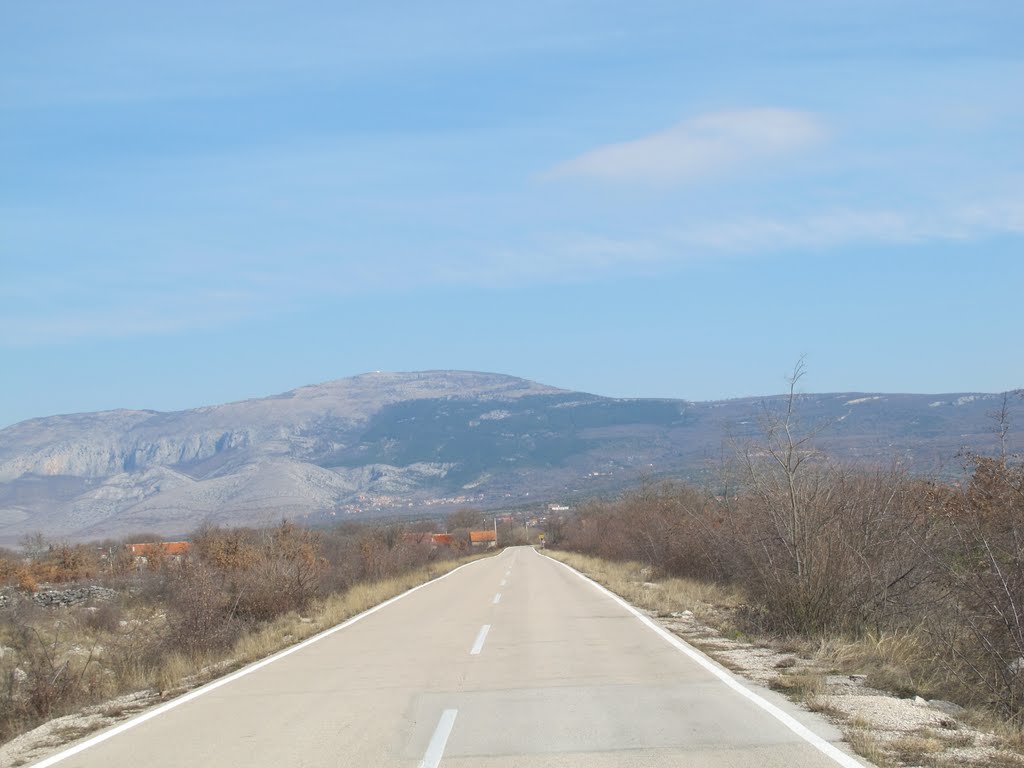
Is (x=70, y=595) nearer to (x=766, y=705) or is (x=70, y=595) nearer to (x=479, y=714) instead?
(x=479, y=714)

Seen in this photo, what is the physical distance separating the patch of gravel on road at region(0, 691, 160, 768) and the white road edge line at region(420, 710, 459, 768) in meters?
3.38

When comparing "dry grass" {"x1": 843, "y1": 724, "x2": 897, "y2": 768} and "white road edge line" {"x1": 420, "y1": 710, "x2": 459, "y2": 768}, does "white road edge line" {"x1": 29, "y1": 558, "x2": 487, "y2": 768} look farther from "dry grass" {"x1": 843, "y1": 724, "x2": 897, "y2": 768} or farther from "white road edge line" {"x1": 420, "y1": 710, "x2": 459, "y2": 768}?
"dry grass" {"x1": 843, "y1": 724, "x2": 897, "y2": 768}

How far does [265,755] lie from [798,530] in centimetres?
867

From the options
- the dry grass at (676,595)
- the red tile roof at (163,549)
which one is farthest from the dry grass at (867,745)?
the red tile roof at (163,549)

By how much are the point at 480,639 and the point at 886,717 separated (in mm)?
8280

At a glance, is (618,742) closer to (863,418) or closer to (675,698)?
(675,698)

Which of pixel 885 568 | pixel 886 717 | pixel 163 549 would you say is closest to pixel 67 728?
pixel 886 717

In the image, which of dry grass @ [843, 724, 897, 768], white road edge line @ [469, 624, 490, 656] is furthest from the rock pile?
dry grass @ [843, 724, 897, 768]

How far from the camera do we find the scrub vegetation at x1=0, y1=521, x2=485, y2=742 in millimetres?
12352

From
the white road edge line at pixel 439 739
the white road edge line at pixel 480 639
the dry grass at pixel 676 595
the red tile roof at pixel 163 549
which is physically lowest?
the red tile roof at pixel 163 549

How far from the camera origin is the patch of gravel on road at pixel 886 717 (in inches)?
284

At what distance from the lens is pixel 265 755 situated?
26.5 feet

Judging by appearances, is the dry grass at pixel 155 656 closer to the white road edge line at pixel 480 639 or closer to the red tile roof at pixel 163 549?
the white road edge line at pixel 480 639

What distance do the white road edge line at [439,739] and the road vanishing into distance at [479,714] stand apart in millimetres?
19
